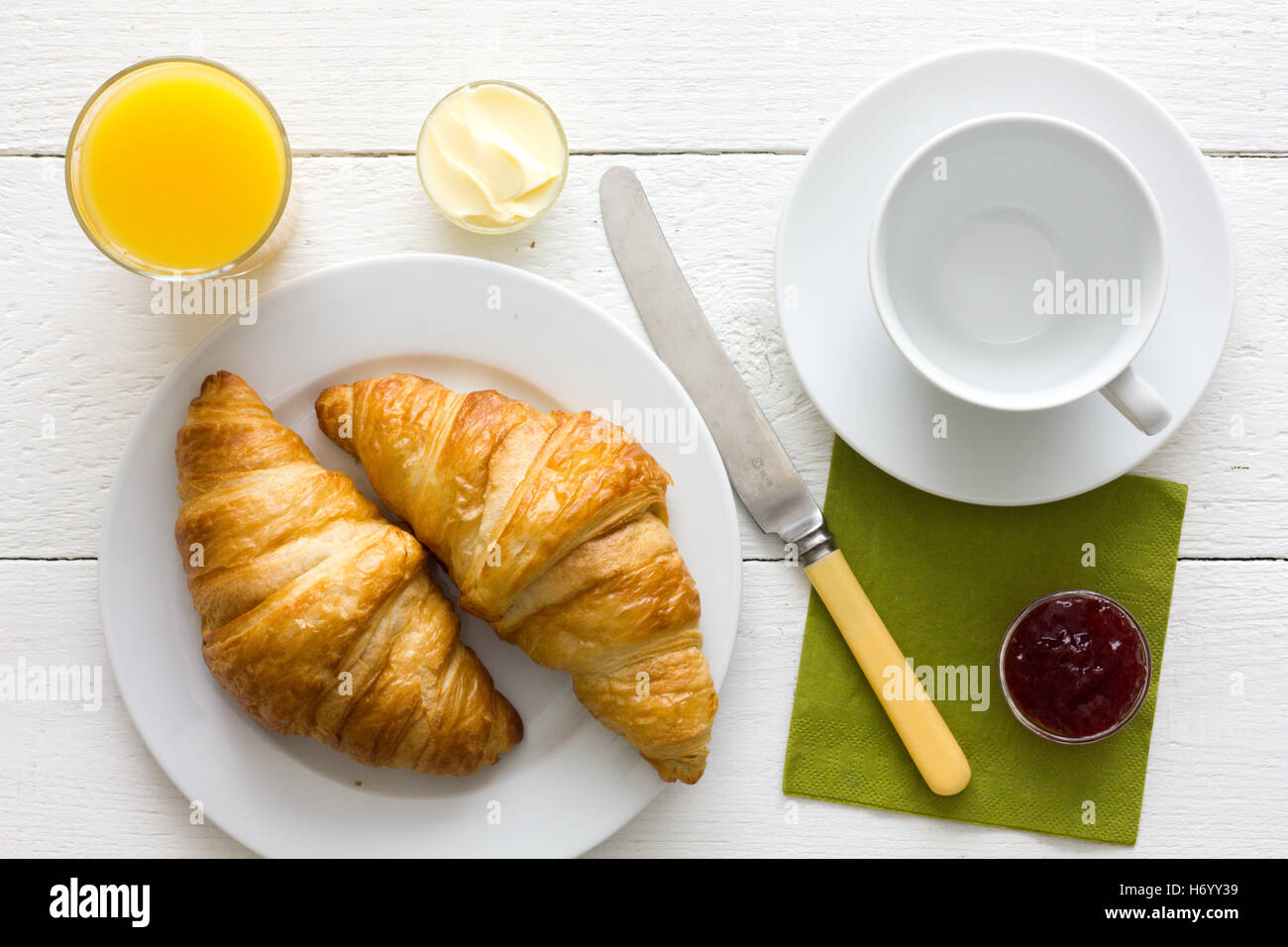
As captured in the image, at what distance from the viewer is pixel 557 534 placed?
1.62 meters

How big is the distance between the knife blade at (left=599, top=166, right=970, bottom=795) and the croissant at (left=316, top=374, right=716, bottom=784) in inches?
8.9

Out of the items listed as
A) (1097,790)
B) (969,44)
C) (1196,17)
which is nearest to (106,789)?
(1097,790)

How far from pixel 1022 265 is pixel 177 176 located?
1.53 m

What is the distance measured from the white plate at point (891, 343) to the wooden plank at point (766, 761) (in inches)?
14.9

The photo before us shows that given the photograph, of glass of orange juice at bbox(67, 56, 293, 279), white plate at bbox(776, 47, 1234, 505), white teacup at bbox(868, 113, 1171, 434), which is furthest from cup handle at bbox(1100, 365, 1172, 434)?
glass of orange juice at bbox(67, 56, 293, 279)

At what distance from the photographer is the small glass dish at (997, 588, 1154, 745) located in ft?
5.99

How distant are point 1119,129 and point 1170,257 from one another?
0.82 ft

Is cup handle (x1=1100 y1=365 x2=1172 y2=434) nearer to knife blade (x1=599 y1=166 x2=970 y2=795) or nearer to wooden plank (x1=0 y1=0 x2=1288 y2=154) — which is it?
knife blade (x1=599 y1=166 x2=970 y2=795)

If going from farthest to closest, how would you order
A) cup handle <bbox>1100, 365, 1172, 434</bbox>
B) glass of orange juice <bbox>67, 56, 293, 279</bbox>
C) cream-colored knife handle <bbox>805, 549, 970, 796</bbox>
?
cream-colored knife handle <bbox>805, 549, 970, 796</bbox> < glass of orange juice <bbox>67, 56, 293, 279</bbox> < cup handle <bbox>1100, 365, 1172, 434</bbox>

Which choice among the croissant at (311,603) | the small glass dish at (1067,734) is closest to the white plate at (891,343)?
the small glass dish at (1067,734)

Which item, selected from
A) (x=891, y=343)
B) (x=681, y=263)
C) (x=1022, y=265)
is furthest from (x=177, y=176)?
(x=1022, y=265)

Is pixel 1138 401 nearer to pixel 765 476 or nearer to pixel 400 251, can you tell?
pixel 765 476

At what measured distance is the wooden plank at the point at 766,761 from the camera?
1927 mm
